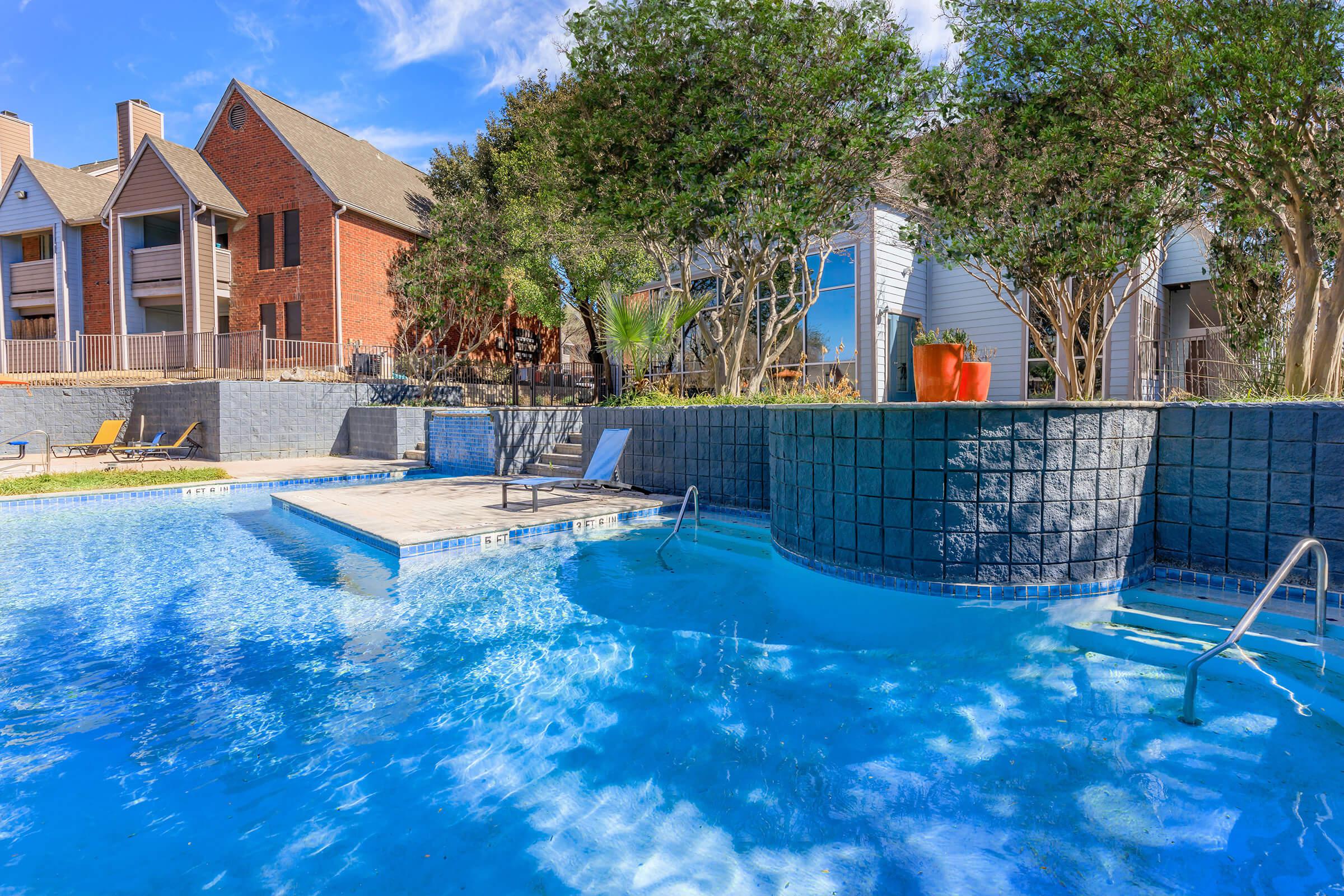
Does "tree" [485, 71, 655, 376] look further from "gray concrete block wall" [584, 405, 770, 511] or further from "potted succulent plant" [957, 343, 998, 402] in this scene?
"potted succulent plant" [957, 343, 998, 402]

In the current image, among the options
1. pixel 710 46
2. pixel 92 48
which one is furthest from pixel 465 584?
pixel 92 48

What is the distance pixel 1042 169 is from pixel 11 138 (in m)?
39.5

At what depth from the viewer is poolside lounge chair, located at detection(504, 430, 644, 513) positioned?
846 cm

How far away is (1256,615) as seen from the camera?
348 centimetres

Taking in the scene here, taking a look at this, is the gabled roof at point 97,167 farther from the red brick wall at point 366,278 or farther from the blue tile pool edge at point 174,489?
the blue tile pool edge at point 174,489

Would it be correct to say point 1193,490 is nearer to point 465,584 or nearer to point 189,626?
point 465,584

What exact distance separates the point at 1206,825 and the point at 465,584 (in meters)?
4.95

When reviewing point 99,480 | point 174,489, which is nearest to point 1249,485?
point 174,489

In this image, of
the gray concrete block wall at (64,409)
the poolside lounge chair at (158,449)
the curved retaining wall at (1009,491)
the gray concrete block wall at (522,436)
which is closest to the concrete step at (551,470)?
the gray concrete block wall at (522,436)

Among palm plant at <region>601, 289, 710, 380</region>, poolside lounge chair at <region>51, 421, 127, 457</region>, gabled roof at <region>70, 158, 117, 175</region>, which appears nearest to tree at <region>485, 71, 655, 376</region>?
palm plant at <region>601, 289, 710, 380</region>

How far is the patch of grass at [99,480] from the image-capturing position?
10102mm

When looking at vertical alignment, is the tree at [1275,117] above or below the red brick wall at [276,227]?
below

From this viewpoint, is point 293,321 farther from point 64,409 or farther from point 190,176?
point 64,409

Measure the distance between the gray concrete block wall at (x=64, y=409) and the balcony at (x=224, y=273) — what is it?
551 cm
